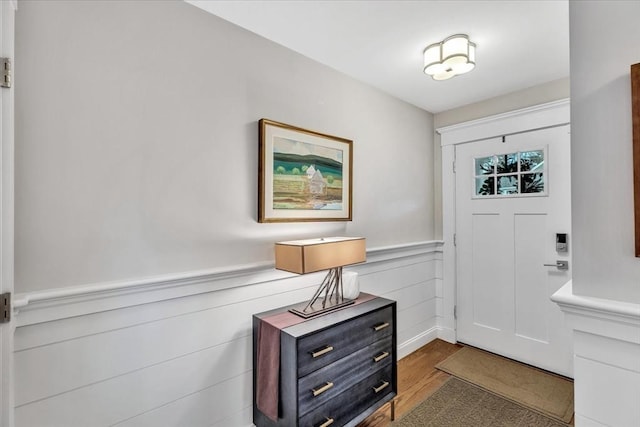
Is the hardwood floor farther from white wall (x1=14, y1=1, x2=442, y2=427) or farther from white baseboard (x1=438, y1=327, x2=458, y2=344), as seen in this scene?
white wall (x1=14, y1=1, x2=442, y2=427)

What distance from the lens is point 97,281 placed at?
51.9 inches

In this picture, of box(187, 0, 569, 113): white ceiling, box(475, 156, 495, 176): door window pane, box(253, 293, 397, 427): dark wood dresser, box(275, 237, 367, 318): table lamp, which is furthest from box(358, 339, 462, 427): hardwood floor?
box(187, 0, 569, 113): white ceiling

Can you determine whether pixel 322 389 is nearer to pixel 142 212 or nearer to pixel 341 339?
pixel 341 339

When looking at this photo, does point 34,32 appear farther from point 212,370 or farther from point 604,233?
point 604,233

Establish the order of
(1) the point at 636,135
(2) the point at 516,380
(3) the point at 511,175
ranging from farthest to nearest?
(3) the point at 511,175 → (2) the point at 516,380 → (1) the point at 636,135

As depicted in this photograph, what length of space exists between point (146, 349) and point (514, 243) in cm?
286

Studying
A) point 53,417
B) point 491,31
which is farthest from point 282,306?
point 491,31

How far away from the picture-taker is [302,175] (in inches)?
79.2

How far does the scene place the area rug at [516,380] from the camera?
2.10m

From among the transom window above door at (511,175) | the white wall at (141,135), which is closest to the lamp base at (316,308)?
the white wall at (141,135)

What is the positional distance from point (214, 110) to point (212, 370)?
1.40 meters

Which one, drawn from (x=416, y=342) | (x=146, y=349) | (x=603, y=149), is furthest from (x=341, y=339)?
(x=416, y=342)

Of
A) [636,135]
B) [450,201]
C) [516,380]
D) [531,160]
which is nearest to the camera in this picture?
[636,135]

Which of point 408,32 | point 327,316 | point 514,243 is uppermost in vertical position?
point 408,32
